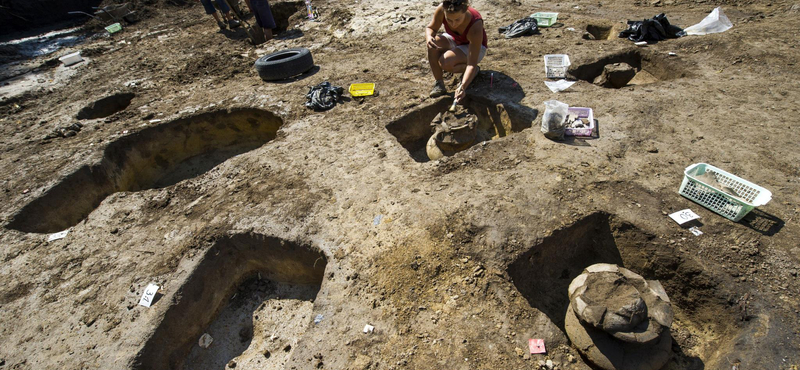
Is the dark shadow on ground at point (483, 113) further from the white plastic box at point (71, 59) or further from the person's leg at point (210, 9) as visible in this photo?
the white plastic box at point (71, 59)

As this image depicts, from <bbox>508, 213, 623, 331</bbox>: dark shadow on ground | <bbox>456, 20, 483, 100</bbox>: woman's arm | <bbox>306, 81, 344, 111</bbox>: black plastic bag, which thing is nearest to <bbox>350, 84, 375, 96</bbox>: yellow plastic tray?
<bbox>306, 81, 344, 111</bbox>: black plastic bag

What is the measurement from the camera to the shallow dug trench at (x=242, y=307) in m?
2.72

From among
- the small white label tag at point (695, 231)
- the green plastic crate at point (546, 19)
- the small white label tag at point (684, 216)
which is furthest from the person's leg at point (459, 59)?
the small white label tag at point (695, 231)

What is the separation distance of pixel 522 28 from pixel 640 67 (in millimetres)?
1971

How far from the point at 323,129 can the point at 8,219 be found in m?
3.38

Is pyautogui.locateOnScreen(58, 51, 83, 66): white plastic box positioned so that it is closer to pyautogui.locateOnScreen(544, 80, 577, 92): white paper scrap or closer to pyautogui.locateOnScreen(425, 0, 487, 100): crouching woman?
pyautogui.locateOnScreen(425, 0, 487, 100): crouching woman

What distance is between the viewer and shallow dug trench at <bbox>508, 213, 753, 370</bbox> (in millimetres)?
A: 2316

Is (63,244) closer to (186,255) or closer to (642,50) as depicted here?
(186,255)

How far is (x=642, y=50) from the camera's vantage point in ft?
16.6

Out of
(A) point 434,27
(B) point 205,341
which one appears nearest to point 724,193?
(A) point 434,27

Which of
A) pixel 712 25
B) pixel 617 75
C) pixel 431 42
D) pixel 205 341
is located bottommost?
pixel 205 341

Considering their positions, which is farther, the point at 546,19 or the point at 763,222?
the point at 546,19

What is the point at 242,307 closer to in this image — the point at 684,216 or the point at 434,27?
the point at 684,216

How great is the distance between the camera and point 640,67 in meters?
5.15
